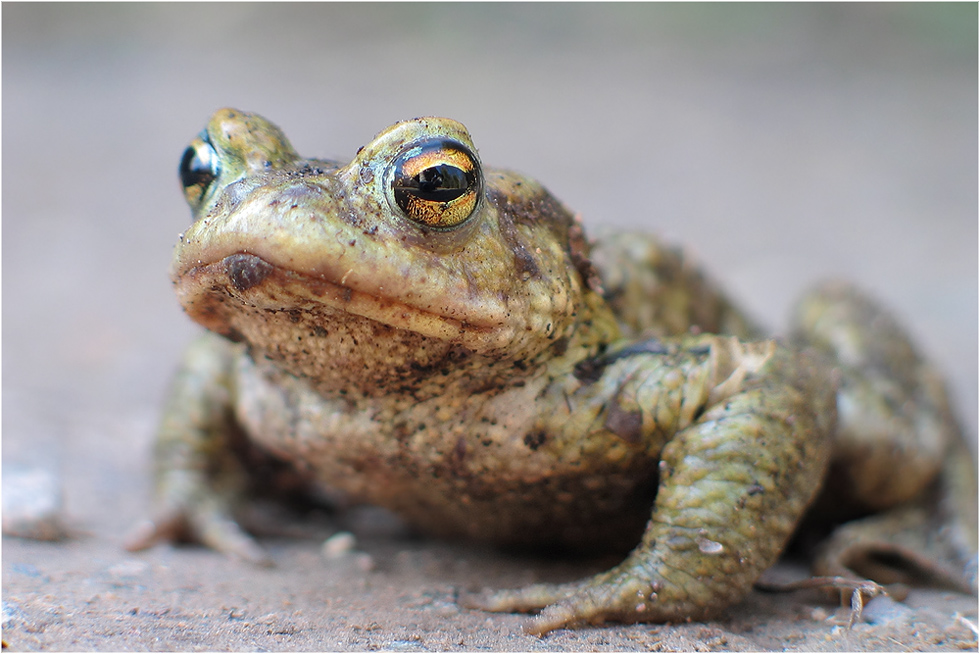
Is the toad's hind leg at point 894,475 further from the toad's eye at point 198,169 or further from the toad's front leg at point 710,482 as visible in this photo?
the toad's eye at point 198,169

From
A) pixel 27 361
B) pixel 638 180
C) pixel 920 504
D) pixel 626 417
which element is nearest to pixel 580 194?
pixel 638 180

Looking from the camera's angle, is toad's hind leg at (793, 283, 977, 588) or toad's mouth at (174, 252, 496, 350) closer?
toad's mouth at (174, 252, 496, 350)

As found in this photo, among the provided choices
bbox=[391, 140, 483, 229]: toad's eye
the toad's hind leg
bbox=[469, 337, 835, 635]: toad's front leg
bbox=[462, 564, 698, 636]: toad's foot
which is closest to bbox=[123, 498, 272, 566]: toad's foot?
bbox=[469, 337, 835, 635]: toad's front leg

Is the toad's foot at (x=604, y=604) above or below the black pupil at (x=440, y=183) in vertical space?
below

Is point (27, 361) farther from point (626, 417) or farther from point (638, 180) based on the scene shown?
point (638, 180)

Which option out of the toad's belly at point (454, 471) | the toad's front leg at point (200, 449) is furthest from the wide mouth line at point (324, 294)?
the toad's front leg at point (200, 449)

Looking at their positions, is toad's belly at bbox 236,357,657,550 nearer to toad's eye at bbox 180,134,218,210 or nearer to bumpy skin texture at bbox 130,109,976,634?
bumpy skin texture at bbox 130,109,976,634

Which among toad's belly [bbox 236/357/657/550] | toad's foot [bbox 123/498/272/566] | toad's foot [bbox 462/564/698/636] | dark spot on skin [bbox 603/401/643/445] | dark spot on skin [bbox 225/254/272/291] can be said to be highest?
dark spot on skin [bbox 225/254/272/291]
